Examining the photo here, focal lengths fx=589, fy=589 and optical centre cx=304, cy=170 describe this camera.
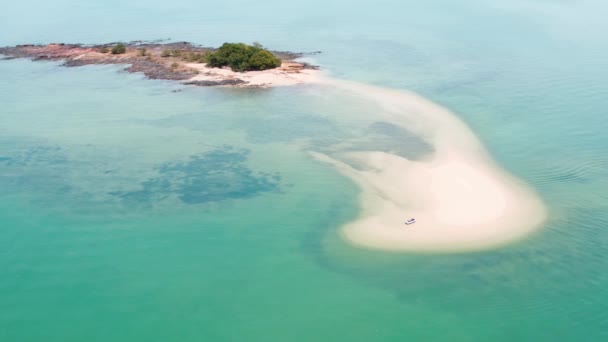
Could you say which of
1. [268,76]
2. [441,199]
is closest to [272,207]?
[441,199]

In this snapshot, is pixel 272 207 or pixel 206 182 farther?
pixel 206 182

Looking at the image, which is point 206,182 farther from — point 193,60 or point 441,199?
point 193,60

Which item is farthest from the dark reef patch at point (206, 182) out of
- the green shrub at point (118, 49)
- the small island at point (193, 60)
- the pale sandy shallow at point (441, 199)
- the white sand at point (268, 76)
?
Answer: the green shrub at point (118, 49)

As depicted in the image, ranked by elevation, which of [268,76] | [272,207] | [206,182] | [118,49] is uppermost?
[118,49]

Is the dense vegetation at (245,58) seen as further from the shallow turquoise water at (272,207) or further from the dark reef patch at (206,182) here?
the dark reef patch at (206,182)

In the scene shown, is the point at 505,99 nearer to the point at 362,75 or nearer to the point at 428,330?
the point at 362,75

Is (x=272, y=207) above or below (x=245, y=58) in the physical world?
below

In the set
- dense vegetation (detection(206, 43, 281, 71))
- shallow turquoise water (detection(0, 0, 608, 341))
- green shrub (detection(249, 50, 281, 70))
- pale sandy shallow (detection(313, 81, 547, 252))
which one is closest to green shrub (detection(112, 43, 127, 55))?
shallow turquoise water (detection(0, 0, 608, 341))
